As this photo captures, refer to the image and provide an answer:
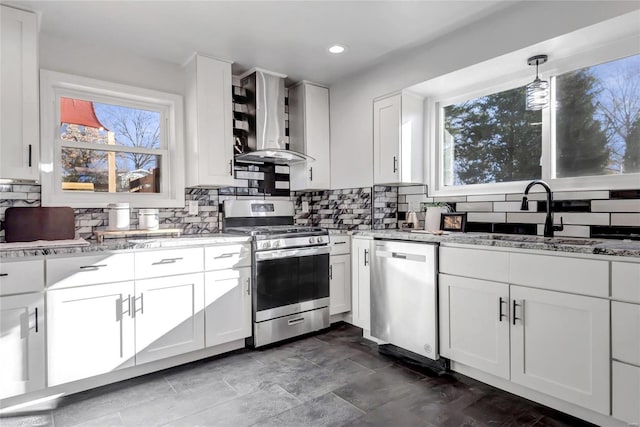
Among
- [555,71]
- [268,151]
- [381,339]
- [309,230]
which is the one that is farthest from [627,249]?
[268,151]

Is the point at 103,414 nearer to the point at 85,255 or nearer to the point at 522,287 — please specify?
the point at 85,255

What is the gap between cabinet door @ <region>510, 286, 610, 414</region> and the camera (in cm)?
170

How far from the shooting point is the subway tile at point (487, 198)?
269cm

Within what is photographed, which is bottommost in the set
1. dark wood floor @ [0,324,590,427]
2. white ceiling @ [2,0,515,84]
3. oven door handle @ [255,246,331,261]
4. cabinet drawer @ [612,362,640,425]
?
dark wood floor @ [0,324,590,427]

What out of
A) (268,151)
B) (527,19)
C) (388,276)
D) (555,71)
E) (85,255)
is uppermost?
(527,19)

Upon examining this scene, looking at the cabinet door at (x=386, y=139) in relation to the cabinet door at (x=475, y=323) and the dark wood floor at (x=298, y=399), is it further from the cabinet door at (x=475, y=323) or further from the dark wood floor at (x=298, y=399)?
the dark wood floor at (x=298, y=399)

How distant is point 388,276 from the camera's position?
2.73m

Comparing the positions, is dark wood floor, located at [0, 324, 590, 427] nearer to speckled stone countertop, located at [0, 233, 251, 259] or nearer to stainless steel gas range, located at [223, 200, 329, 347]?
stainless steel gas range, located at [223, 200, 329, 347]

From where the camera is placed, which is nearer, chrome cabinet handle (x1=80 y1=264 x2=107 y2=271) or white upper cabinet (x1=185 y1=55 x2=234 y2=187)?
chrome cabinet handle (x1=80 y1=264 x2=107 y2=271)

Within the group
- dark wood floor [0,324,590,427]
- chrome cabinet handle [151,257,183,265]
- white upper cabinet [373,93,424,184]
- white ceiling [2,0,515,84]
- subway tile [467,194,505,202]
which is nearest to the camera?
dark wood floor [0,324,590,427]

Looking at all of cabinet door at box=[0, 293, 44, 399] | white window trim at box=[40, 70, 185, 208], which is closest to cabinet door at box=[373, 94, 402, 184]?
white window trim at box=[40, 70, 185, 208]

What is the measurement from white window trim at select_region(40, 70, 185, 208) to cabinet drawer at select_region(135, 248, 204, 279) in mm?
723

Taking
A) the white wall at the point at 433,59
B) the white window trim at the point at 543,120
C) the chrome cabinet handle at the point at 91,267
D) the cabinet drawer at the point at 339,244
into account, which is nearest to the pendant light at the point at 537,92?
the white window trim at the point at 543,120

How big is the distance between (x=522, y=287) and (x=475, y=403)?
694 mm
